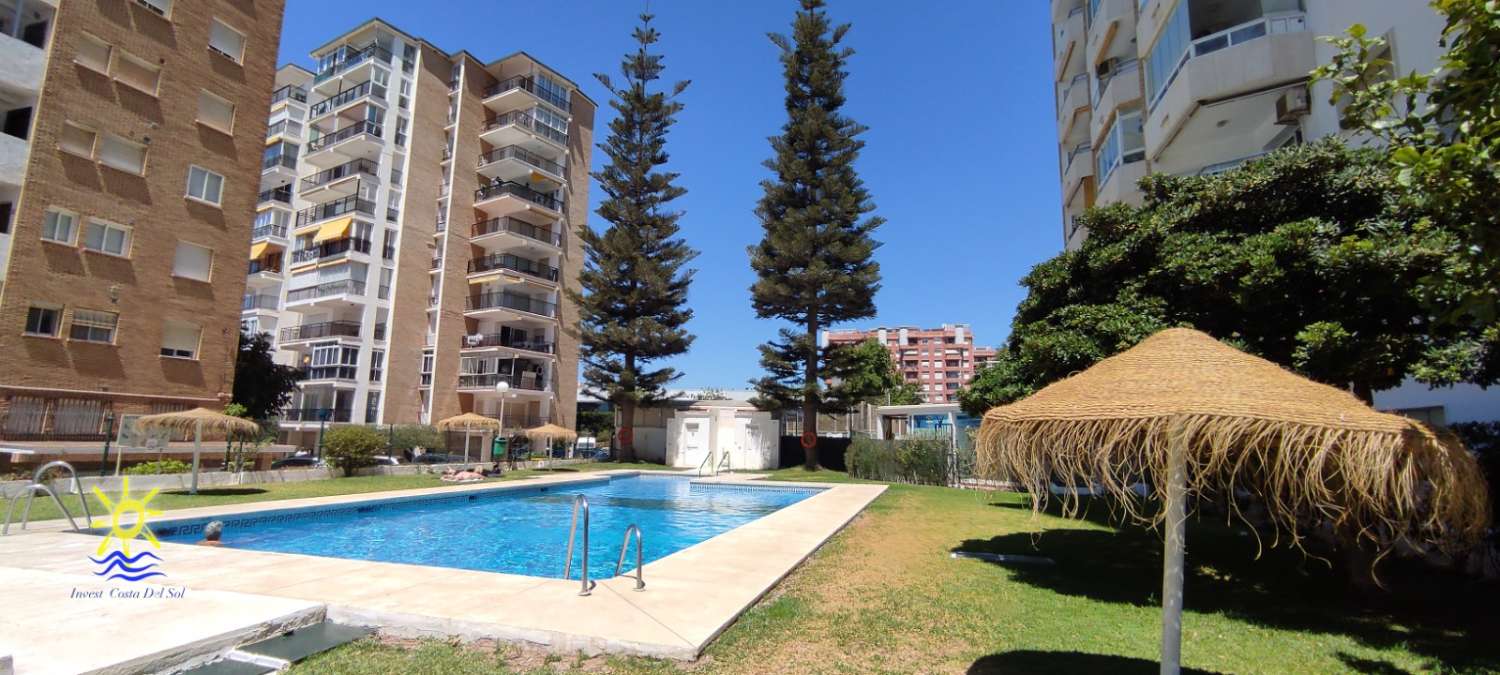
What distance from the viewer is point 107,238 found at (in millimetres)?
17453

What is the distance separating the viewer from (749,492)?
2042cm

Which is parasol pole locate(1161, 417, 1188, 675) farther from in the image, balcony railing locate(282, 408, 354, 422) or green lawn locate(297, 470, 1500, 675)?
balcony railing locate(282, 408, 354, 422)

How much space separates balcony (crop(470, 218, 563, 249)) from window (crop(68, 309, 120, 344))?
19152mm

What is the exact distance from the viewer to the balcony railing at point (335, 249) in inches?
1275

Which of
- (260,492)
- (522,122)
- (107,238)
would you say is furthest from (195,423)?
(522,122)

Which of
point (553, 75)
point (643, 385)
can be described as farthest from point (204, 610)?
point (553, 75)

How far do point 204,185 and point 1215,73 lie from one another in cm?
2614

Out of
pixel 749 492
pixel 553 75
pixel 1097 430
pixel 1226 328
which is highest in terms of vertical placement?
pixel 553 75

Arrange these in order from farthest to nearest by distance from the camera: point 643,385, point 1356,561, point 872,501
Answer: point 643,385 < point 872,501 < point 1356,561

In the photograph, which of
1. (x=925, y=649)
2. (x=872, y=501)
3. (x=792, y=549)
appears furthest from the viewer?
(x=872, y=501)

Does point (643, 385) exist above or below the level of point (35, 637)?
above

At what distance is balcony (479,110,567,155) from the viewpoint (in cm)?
3659

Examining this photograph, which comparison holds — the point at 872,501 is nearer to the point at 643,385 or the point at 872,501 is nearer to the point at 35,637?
the point at 35,637

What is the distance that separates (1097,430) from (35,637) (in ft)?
22.3
